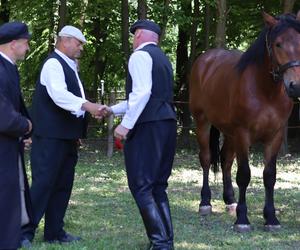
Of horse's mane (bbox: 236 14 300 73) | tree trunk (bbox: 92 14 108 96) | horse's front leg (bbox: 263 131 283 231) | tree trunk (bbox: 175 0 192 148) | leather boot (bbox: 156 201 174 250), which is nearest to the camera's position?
leather boot (bbox: 156 201 174 250)

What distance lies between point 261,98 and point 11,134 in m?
3.31

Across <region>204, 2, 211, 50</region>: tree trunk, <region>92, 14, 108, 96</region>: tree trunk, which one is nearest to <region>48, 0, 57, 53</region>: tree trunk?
<region>92, 14, 108, 96</region>: tree trunk

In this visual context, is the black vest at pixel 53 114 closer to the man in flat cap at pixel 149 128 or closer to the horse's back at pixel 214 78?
the man in flat cap at pixel 149 128

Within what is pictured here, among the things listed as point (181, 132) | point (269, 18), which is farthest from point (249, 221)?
point (181, 132)

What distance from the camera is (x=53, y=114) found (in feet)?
18.7

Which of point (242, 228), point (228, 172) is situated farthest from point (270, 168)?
point (228, 172)

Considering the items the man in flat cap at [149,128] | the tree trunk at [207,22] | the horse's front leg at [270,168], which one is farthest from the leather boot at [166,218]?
the tree trunk at [207,22]

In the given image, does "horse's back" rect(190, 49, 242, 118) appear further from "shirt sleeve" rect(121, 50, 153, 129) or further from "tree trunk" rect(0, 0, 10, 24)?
"tree trunk" rect(0, 0, 10, 24)

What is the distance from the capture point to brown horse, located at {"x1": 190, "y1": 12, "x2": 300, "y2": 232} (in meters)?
6.23

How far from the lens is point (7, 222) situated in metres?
4.34

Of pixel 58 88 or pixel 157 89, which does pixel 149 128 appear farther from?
pixel 58 88

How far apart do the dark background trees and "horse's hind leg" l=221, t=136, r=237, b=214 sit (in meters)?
6.59

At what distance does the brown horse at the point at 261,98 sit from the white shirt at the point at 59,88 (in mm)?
2052

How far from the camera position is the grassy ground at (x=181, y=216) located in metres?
6.16
